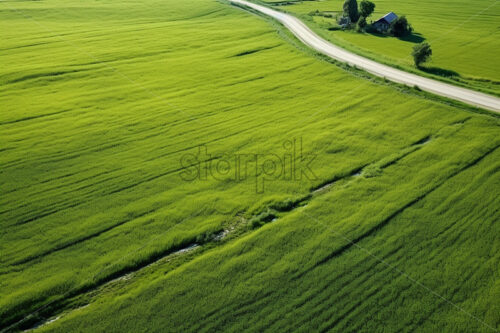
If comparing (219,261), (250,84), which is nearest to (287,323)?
(219,261)

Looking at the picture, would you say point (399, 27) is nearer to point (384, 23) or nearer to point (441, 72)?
point (384, 23)

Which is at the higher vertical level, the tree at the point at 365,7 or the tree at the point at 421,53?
the tree at the point at 365,7

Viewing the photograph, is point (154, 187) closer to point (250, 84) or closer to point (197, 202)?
point (197, 202)

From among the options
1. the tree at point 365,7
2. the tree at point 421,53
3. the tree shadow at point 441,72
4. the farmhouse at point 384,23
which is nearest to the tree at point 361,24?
the farmhouse at point 384,23

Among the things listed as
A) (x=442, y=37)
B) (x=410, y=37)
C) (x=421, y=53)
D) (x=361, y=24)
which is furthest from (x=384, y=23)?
(x=421, y=53)

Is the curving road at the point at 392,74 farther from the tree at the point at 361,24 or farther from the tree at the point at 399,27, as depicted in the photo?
the tree at the point at 399,27
